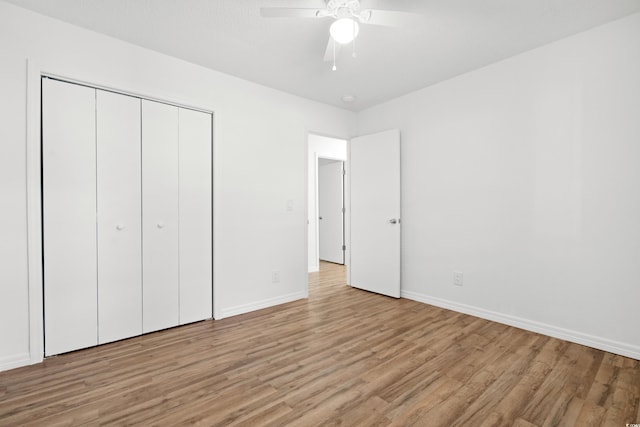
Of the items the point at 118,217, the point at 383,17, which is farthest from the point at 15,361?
the point at 383,17

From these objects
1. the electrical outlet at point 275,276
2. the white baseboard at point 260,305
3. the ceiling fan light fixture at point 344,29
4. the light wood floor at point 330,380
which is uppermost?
the ceiling fan light fixture at point 344,29

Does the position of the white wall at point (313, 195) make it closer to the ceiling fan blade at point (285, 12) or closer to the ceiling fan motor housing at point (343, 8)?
the ceiling fan motor housing at point (343, 8)

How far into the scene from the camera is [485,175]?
2938mm

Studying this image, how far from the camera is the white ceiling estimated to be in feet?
6.63

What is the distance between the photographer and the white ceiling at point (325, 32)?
6.63 feet

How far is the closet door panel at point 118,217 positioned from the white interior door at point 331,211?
388 cm

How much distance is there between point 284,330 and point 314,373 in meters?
0.76

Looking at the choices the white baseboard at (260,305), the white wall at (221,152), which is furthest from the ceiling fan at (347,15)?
the white baseboard at (260,305)

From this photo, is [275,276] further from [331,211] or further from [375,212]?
[331,211]

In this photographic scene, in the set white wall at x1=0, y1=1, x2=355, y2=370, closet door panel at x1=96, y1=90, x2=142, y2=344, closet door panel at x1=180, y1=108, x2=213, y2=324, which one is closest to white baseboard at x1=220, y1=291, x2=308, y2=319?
white wall at x1=0, y1=1, x2=355, y2=370

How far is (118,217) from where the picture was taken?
2.44 meters

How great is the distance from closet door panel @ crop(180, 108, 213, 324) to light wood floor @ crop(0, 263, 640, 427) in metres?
0.25

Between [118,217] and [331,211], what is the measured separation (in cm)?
416

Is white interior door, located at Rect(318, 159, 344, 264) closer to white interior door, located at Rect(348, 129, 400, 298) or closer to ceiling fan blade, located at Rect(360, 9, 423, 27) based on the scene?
white interior door, located at Rect(348, 129, 400, 298)
